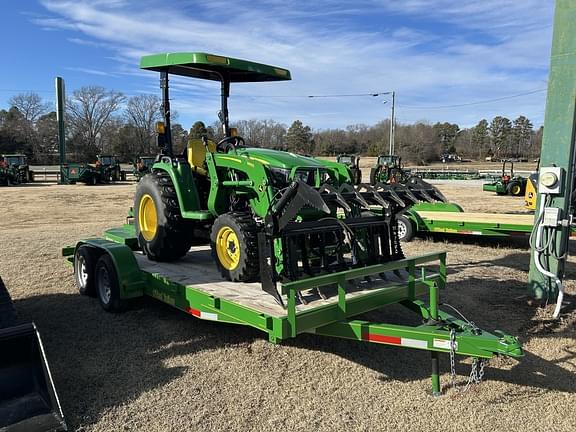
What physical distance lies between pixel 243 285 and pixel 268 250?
0.66m

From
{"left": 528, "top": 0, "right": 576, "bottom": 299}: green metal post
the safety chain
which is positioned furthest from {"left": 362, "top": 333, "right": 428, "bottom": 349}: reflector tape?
{"left": 528, "top": 0, "right": 576, "bottom": 299}: green metal post

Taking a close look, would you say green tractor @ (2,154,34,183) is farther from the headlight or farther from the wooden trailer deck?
the headlight

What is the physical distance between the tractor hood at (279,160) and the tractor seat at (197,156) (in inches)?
17.9

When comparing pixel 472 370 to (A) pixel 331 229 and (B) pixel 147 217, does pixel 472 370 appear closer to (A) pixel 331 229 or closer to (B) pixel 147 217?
(A) pixel 331 229

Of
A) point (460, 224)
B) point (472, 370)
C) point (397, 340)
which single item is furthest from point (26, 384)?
point (460, 224)

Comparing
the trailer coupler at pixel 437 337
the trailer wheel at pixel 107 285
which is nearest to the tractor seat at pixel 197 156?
the trailer wheel at pixel 107 285

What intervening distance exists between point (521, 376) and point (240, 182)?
3.09 m

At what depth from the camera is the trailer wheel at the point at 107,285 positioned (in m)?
5.29

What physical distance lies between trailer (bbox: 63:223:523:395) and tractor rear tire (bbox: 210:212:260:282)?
0.12 m

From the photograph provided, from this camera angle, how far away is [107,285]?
5613 millimetres

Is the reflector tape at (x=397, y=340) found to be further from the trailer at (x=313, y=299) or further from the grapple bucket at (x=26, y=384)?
the grapple bucket at (x=26, y=384)

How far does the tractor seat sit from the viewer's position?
225 inches

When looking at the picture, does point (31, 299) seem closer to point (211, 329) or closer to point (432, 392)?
point (211, 329)

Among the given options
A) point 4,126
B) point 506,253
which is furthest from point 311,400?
point 4,126
